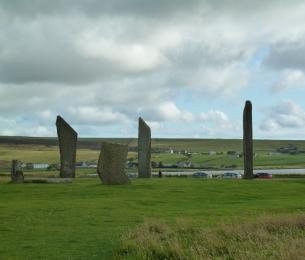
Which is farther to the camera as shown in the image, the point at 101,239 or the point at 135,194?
the point at 135,194

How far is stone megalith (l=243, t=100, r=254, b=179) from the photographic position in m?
45.5

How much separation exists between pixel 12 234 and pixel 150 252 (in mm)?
5634

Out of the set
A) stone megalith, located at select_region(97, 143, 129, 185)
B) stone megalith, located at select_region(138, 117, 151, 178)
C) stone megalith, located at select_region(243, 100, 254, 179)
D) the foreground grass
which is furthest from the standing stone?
the foreground grass

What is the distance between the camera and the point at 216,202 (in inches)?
1107

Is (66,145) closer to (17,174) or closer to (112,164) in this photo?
(17,174)

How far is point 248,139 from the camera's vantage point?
45.4 meters

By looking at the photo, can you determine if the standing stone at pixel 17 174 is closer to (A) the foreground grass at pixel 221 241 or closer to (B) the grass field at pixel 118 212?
(B) the grass field at pixel 118 212

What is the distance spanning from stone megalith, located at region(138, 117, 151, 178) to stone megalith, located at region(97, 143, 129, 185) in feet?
28.5

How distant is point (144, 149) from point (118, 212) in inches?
882

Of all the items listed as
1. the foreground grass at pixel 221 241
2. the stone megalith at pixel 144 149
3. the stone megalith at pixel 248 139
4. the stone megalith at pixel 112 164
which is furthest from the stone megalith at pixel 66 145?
the foreground grass at pixel 221 241

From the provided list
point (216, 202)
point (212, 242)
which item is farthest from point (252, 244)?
point (216, 202)

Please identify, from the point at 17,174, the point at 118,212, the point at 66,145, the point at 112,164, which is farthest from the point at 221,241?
the point at 66,145

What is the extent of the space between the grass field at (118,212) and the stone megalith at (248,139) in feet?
26.4

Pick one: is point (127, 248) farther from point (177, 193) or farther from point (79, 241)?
point (177, 193)
